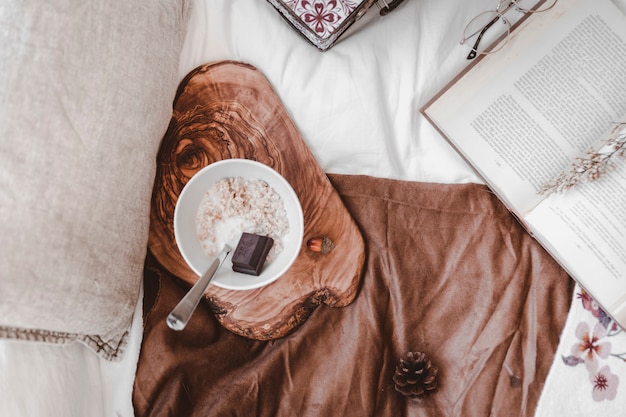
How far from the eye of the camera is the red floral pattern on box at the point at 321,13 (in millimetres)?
891

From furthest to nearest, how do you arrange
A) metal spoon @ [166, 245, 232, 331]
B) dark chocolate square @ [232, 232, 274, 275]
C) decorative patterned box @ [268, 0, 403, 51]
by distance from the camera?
1. decorative patterned box @ [268, 0, 403, 51]
2. dark chocolate square @ [232, 232, 274, 275]
3. metal spoon @ [166, 245, 232, 331]

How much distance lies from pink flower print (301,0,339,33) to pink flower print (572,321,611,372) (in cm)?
67

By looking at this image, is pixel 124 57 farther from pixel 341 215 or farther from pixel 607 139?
pixel 607 139

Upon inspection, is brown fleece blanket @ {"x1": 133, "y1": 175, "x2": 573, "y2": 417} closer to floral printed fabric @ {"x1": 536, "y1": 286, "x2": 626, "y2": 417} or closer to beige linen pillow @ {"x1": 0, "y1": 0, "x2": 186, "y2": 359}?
floral printed fabric @ {"x1": 536, "y1": 286, "x2": 626, "y2": 417}

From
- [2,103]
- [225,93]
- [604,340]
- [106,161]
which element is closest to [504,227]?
[604,340]

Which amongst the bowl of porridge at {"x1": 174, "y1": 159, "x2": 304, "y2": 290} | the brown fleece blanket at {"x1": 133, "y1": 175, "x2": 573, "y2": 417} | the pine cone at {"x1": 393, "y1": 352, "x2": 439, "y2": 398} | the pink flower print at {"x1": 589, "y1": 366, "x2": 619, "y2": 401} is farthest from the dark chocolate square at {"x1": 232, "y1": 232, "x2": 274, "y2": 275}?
the pink flower print at {"x1": 589, "y1": 366, "x2": 619, "y2": 401}

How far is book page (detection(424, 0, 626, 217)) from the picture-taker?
91 cm

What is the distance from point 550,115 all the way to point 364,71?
0.33 metres

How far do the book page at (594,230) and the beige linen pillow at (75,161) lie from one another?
663mm

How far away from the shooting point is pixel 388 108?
0.96m

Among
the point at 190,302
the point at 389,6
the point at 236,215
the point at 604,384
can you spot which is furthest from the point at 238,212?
the point at 604,384

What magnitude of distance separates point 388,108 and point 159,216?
0.45 meters

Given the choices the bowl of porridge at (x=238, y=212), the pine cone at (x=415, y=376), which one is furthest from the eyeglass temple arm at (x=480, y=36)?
the pine cone at (x=415, y=376)

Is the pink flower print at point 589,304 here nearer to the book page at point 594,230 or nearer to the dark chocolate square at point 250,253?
the book page at point 594,230
